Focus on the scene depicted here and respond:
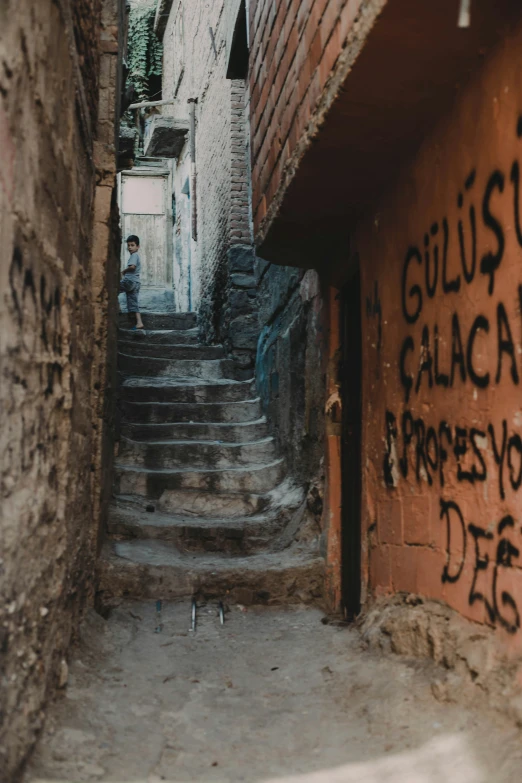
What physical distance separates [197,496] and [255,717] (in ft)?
9.73

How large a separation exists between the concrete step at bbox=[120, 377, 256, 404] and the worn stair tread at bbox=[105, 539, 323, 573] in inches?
97.6

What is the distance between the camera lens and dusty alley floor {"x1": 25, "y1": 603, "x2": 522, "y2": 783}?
7.40 feet

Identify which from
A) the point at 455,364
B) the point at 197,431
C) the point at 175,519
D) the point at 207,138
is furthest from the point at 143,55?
the point at 455,364

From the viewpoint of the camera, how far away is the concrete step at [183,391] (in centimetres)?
726

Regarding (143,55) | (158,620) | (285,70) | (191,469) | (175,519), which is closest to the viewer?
(285,70)

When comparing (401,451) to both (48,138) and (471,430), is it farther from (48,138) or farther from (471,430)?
(48,138)

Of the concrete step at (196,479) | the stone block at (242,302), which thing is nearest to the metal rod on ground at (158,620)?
the concrete step at (196,479)

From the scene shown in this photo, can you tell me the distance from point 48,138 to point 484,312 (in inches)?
61.4

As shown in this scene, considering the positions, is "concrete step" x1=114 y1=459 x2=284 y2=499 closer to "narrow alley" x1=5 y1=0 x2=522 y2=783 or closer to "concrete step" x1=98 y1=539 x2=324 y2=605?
"narrow alley" x1=5 y1=0 x2=522 y2=783

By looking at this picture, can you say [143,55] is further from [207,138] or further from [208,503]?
[208,503]

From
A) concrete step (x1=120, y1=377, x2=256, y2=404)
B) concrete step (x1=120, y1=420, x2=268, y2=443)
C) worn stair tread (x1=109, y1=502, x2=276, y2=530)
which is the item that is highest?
concrete step (x1=120, y1=377, x2=256, y2=404)

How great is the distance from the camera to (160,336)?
372 inches

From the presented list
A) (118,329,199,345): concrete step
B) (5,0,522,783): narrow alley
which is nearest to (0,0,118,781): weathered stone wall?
(5,0,522,783): narrow alley

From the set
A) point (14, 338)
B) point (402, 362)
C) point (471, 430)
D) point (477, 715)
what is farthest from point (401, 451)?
point (14, 338)
